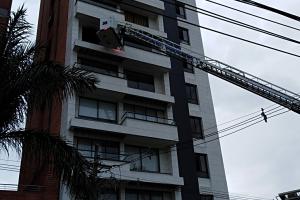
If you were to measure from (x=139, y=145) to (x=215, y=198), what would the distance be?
21.6ft

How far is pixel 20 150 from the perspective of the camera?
12500 millimetres

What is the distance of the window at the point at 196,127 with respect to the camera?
31.9 metres

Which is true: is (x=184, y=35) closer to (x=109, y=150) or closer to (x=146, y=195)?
(x=109, y=150)

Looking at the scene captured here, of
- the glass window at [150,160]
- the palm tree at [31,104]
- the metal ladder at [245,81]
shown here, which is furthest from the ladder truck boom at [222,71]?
the palm tree at [31,104]

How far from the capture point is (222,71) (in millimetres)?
26047

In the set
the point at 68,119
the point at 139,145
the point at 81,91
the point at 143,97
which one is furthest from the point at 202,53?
the point at 81,91

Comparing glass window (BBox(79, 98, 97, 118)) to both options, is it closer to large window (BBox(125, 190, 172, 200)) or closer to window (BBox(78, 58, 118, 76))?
window (BBox(78, 58, 118, 76))

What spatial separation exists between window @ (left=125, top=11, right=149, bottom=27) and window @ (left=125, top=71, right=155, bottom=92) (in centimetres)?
520

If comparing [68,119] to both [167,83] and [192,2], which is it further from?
[192,2]

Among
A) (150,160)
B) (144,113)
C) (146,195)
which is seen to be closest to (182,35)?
(144,113)

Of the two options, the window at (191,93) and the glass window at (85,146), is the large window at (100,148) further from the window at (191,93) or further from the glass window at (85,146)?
the window at (191,93)

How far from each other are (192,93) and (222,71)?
7910mm

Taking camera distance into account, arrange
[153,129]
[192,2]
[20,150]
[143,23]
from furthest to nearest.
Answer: [192,2]
[143,23]
[153,129]
[20,150]

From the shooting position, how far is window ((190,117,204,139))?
3186cm
